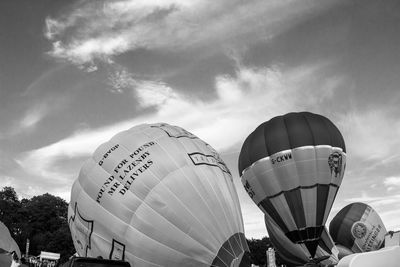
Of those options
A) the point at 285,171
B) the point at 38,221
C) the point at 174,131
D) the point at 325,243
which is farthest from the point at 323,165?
the point at 38,221

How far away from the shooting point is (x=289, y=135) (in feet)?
60.4

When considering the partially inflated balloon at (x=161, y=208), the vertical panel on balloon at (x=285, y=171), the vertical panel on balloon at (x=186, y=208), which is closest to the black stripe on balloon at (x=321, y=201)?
the vertical panel on balloon at (x=285, y=171)

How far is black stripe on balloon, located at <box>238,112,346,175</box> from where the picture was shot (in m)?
18.2

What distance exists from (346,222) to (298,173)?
33.0ft

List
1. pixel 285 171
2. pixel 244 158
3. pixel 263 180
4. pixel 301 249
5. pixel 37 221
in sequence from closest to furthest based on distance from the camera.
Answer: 1. pixel 285 171
2. pixel 263 180
3. pixel 244 158
4. pixel 301 249
5. pixel 37 221

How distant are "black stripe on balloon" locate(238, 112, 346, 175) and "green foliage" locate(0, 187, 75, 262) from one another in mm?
43200

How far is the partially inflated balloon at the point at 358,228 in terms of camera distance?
967 inches

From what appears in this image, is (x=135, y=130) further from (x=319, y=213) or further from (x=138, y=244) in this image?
(x=319, y=213)

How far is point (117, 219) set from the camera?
34.6ft

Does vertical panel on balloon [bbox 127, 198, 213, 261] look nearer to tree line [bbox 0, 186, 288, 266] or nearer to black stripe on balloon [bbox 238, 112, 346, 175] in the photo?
black stripe on balloon [bbox 238, 112, 346, 175]

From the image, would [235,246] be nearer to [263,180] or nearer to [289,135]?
[263,180]

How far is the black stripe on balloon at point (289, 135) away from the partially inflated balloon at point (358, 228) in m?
8.16

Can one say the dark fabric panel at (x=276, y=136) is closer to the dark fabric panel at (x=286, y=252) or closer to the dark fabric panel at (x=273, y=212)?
the dark fabric panel at (x=273, y=212)

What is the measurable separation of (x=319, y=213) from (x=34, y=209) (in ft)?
176
